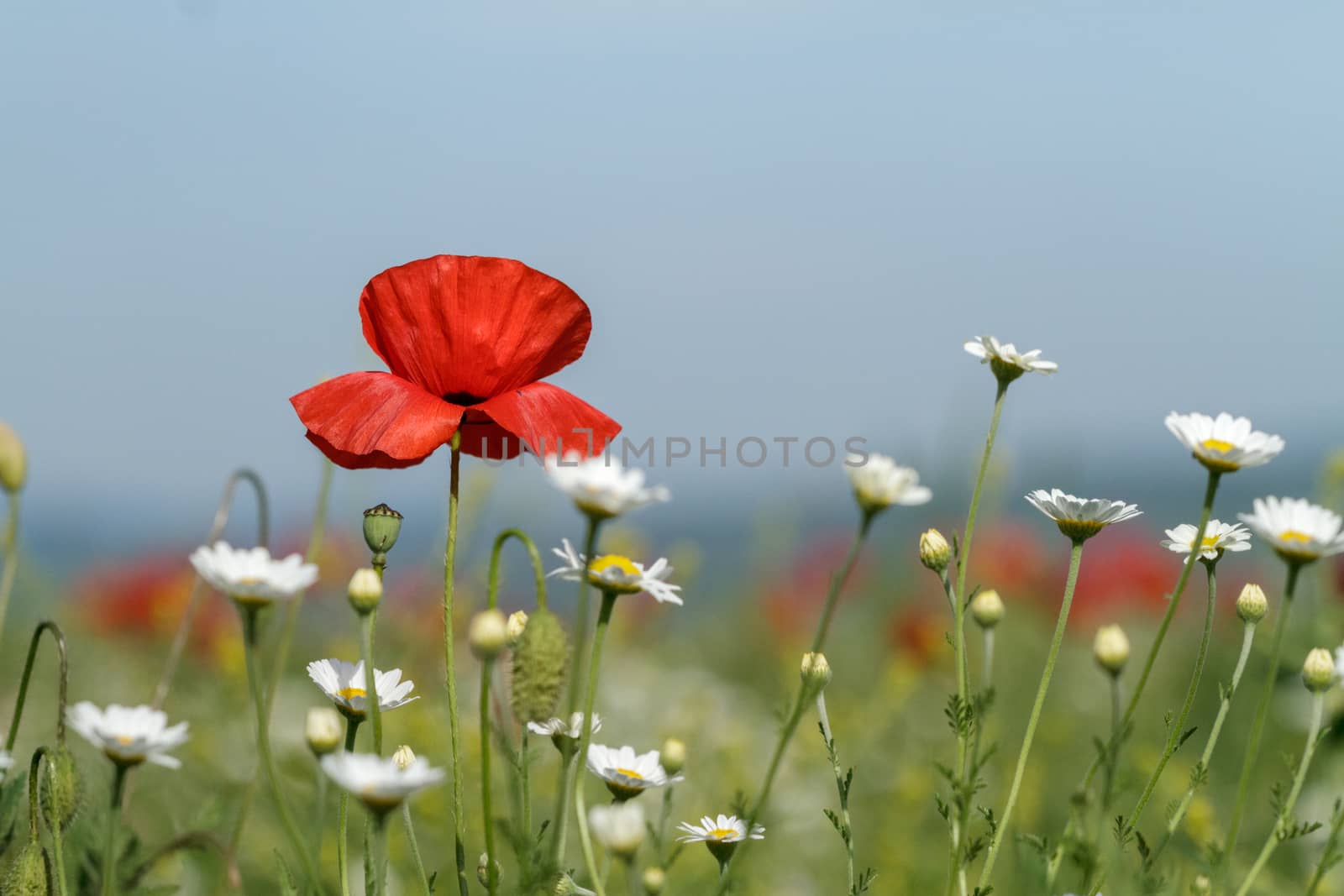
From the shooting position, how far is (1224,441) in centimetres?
105

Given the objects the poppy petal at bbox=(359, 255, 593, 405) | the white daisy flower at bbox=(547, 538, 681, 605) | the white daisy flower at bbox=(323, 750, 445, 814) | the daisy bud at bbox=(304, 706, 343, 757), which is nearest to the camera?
the white daisy flower at bbox=(323, 750, 445, 814)

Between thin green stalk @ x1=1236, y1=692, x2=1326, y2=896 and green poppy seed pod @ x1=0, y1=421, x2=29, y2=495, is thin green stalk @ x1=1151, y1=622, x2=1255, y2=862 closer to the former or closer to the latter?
thin green stalk @ x1=1236, y1=692, x2=1326, y2=896

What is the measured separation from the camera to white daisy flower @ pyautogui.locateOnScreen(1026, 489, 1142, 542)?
110 cm

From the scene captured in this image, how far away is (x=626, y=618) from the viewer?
452cm

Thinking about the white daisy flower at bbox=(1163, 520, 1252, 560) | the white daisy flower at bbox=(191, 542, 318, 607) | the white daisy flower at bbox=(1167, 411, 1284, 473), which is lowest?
the white daisy flower at bbox=(1163, 520, 1252, 560)

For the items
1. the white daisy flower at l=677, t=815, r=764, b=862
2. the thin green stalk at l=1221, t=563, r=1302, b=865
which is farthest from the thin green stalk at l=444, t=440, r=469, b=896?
the thin green stalk at l=1221, t=563, r=1302, b=865

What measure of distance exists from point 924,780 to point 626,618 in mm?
1953

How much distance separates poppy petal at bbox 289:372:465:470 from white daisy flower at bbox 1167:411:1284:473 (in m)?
0.68

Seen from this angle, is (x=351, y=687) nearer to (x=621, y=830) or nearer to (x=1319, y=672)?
(x=621, y=830)

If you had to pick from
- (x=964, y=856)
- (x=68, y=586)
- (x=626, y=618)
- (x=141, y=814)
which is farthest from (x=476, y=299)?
(x=68, y=586)

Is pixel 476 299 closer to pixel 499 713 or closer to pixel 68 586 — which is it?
pixel 499 713

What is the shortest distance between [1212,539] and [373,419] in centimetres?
84

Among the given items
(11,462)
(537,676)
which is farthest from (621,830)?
(11,462)

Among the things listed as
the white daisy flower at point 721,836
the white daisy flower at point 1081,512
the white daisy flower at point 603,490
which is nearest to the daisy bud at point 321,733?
the white daisy flower at point 603,490
